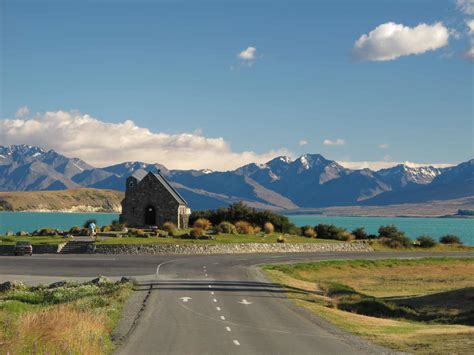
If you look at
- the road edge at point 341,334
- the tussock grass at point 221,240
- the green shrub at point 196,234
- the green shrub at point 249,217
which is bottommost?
the road edge at point 341,334

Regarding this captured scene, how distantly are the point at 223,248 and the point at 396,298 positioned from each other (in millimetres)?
31203

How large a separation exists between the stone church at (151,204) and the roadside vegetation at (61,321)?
52.2 metres

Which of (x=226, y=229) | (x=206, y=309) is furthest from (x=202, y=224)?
(x=206, y=309)

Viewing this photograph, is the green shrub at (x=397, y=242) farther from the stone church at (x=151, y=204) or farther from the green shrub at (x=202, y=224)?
the stone church at (x=151, y=204)

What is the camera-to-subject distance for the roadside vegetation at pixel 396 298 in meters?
26.7

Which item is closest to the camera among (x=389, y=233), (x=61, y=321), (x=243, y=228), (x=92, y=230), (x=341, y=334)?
(x=61, y=321)

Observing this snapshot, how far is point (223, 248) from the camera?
76000 millimetres

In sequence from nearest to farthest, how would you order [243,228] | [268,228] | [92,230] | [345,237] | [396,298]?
[396,298]
[92,230]
[243,228]
[268,228]
[345,237]

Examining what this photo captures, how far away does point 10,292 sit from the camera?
122 feet

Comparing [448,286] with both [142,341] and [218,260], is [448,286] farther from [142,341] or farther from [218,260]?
[142,341]

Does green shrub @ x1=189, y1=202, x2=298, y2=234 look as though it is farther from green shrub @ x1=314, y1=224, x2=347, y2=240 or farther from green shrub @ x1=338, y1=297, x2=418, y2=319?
green shrub @ x1=338, y1=297, x2=418, y2=319

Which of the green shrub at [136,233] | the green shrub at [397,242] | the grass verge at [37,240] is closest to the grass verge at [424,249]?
the green shrub at [397,242]

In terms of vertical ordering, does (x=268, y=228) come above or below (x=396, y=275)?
above

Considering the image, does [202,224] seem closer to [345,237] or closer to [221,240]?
[221,240]
